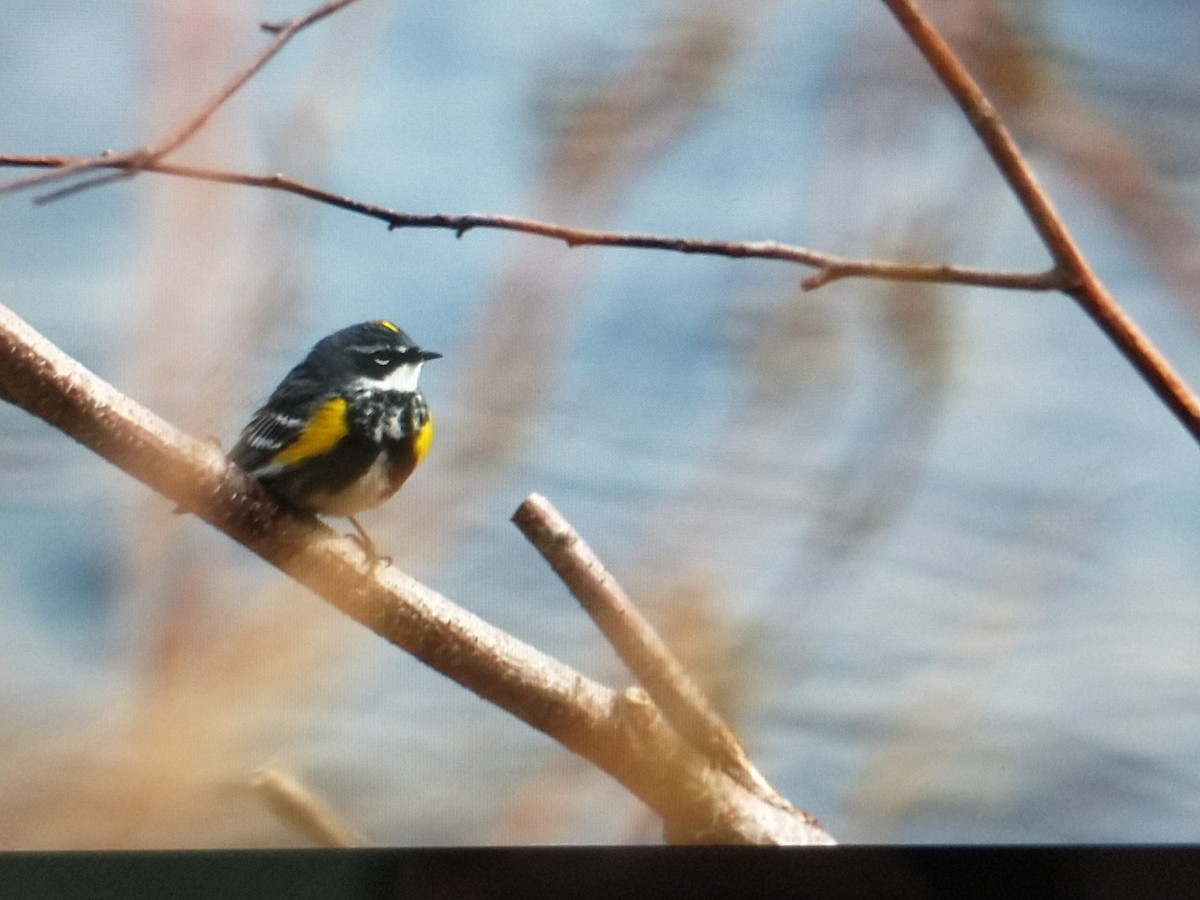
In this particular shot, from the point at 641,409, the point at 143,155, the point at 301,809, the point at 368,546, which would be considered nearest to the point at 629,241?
the point at 641,409

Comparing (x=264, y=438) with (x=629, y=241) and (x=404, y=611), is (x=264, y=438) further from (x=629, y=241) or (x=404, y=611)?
(x=629, y=241)

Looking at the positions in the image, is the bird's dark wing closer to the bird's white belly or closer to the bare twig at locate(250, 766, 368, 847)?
the bird's white belly

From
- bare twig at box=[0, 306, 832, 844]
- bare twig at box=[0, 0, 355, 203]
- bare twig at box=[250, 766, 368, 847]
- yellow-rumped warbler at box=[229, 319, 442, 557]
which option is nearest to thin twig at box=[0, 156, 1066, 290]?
bare twig at box=[0, 0, 355, 203]

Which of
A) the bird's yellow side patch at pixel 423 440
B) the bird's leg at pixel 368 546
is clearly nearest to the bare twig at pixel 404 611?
the bird's leg at pixel 368 546

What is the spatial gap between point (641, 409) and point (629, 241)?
0.23m

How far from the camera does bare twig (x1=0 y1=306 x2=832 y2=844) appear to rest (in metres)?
0.95

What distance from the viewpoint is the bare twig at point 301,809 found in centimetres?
118

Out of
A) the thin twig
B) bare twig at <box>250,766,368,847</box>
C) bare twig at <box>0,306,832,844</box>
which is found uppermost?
the thin twig

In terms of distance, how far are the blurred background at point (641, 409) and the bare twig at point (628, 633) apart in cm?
13

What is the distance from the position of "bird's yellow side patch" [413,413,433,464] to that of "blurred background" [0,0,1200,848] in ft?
0.05

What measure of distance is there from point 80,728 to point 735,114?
2.76ft

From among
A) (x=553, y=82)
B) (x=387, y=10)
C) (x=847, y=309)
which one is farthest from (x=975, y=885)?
(x=387, y=10)

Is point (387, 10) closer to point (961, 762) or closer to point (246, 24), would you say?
point (246, 24)

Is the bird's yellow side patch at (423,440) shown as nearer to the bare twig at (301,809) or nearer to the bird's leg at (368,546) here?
the bird's leg at (368,546)
